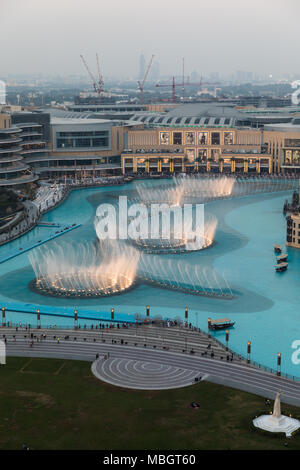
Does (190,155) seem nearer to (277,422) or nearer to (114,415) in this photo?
(114,415)

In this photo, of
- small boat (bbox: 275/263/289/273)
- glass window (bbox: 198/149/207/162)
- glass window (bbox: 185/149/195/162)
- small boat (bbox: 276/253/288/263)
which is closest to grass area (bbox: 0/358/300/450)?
small boat (bbox: 275/263/289/273)

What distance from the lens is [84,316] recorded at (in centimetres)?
8031

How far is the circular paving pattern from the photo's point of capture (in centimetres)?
6134

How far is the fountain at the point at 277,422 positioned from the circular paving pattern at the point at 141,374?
9611mm

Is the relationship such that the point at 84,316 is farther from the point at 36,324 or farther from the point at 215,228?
the point at 215,228

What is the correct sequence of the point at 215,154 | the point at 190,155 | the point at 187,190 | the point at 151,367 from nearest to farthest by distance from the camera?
1. the point at 151,367
2. the point at 187,190
3. the point at 215,154
4. the point at 190,155

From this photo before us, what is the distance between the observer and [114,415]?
2175 inches

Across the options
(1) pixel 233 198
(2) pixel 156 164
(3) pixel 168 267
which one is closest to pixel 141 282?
(3) pixel 168 267

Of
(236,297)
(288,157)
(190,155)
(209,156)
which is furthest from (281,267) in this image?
(190,155)

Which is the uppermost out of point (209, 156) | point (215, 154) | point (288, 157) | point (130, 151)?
point (130, 151)

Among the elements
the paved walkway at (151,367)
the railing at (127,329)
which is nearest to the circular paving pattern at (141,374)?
the paved walkway at (151,367)

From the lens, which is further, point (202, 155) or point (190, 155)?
point (190, 155)

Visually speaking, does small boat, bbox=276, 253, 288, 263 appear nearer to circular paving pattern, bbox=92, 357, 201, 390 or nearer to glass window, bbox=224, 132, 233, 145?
circular paving pattern, bbox=92, 357, 201, 390

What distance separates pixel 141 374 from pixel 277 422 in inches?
595
